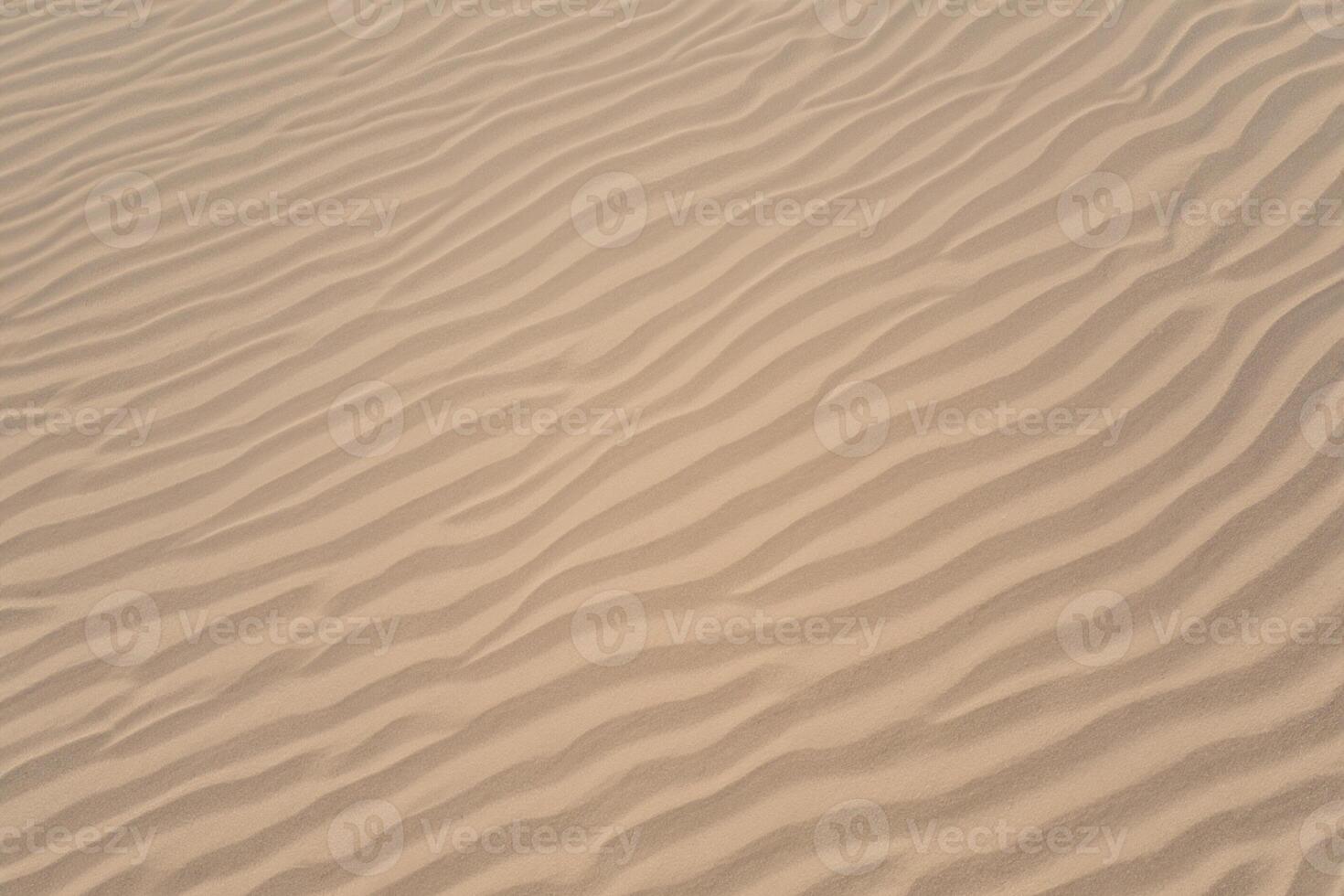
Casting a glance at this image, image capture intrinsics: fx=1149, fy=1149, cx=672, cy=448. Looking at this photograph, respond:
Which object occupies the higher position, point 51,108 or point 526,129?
point 51,108

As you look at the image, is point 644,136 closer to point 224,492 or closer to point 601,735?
point 224,492

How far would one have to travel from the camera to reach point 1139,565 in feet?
9.64

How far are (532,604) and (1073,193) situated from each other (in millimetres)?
2309

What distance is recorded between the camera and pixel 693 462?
334 cm

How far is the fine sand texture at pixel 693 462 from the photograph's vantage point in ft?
8.76

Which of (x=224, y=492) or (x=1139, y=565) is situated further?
(x=224, y=492)

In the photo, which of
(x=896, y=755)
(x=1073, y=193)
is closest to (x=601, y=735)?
(x=896, y=755)

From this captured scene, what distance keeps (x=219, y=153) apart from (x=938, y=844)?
12.3 feet

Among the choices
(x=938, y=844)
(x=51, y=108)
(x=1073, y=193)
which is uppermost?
(x=51, y=108)

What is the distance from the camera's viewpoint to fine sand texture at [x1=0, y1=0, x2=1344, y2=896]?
267 cm

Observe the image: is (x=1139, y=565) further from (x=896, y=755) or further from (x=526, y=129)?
(x=526, y=129)

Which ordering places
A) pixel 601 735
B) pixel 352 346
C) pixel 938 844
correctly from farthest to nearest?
pixel 352 346 → pixel 601 735 → pixel 938 844

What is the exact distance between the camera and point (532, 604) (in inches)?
121

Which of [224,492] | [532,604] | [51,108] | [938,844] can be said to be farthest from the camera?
[51,108]
